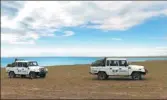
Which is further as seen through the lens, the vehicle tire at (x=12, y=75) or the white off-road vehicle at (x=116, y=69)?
the vehicle tire at (x=12, y=75)

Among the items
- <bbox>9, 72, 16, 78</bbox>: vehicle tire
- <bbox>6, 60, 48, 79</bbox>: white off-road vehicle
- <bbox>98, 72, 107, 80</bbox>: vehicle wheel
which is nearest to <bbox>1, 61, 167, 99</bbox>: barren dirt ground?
<bbox>98, 72, 107, 80</bbox>: vehicle wheel

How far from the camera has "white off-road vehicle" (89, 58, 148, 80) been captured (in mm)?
33156

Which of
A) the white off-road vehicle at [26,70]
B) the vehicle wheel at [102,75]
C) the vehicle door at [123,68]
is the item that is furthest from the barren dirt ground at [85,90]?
the white off-road vehicle at [26,70]

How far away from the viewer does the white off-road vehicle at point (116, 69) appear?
1305 inches

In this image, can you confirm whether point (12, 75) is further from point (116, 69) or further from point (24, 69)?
point (116, 69)

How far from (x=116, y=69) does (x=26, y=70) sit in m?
8.97

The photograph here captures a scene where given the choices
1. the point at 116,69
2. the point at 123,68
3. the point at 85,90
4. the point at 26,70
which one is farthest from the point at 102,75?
the point at 85,90

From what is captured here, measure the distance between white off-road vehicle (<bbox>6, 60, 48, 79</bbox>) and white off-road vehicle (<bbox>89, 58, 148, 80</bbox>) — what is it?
5.66 meters

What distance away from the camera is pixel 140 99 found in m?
18.8

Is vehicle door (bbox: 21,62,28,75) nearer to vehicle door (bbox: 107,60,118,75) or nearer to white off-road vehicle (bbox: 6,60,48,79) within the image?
white off-road vehicle (bbox: 6,60,48,79)

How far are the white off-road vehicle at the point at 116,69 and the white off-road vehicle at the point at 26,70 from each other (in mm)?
5656

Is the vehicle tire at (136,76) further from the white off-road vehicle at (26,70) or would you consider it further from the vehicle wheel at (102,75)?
the white off-road vehicle at (26,70)

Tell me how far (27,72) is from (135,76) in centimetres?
1045

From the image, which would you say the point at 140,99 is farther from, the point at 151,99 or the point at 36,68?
the point at 36,68
